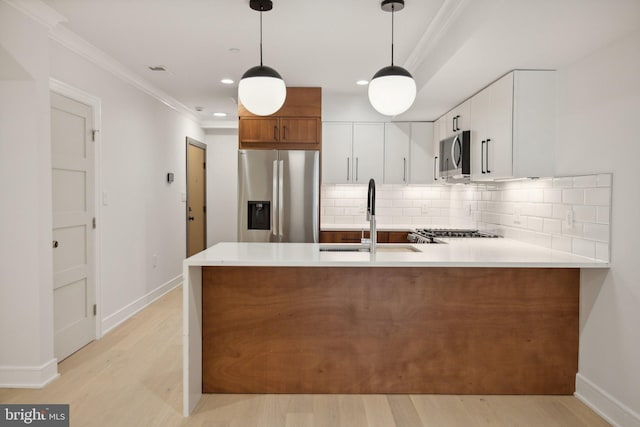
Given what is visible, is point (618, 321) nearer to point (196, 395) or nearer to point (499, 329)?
point (499, 329)

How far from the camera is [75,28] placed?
3.30m

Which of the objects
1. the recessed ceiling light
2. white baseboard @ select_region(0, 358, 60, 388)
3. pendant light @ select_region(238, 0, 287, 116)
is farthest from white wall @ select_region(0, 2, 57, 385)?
pendant light @ select_region(238, 0, 287, 116)

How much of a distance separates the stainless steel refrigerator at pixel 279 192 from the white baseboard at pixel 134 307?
1.36 m

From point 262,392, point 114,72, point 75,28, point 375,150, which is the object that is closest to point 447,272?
point 262,392

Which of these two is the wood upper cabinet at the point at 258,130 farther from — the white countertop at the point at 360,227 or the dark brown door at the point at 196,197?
the dark brown door at the point at 196,197

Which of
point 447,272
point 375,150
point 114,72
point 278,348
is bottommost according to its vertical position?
point 278,348

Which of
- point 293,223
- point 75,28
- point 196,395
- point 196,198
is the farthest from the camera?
point 196,198

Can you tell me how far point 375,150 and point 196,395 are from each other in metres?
3.51

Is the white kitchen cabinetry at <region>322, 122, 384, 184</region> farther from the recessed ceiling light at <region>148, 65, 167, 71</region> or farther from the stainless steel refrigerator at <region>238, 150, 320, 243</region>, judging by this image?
the recessed ceiling light at <region>148, 65, 167, 71</region>

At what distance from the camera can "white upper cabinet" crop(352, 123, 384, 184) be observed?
530 centimetres

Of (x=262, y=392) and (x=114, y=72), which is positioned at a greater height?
(x=114, y=72)

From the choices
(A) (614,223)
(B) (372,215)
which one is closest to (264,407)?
(B) (372,215)

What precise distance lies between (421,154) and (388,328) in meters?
3.00

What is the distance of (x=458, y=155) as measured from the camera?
3963mm
